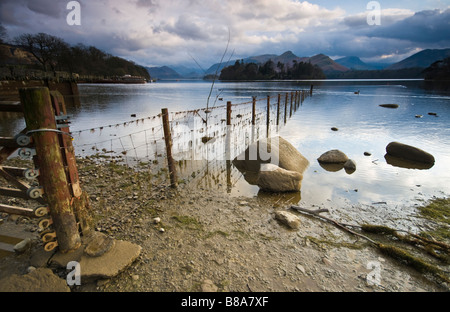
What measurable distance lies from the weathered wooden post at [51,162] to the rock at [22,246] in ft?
2.70

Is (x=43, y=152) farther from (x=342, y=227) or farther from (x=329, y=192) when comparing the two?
(x=329, y=192)

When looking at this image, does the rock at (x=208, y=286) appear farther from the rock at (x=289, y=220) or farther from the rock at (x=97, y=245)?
the rock at (x=289, y=220)

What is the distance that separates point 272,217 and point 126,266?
3.50 m

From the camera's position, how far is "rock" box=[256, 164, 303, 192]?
22.6 ft

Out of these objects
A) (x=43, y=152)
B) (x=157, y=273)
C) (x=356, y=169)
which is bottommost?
(x=356, y=169)

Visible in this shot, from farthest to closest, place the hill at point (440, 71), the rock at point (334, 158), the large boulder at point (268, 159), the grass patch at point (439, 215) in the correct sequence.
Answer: the hill at point (440, 71) → the rock at point (334, 158) → the large boulder at point (268, 159) → the grass patch at point (439, 215)

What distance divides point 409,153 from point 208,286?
1227cm

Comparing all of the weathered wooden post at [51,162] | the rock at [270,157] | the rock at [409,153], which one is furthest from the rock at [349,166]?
the weathered wooden post at [51,162]

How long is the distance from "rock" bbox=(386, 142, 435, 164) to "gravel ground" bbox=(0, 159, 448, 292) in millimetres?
8762

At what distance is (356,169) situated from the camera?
31.4ft

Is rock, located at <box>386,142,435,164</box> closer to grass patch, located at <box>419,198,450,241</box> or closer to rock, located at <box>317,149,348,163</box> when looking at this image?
rock, located at <box>317,149,348,163</box>

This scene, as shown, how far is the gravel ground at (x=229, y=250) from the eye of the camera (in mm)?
3426

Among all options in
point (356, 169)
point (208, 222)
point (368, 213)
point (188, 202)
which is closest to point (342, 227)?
point (368, 213)

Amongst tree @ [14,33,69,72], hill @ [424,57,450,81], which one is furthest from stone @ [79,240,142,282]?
hill @ [424,57,450,81]
